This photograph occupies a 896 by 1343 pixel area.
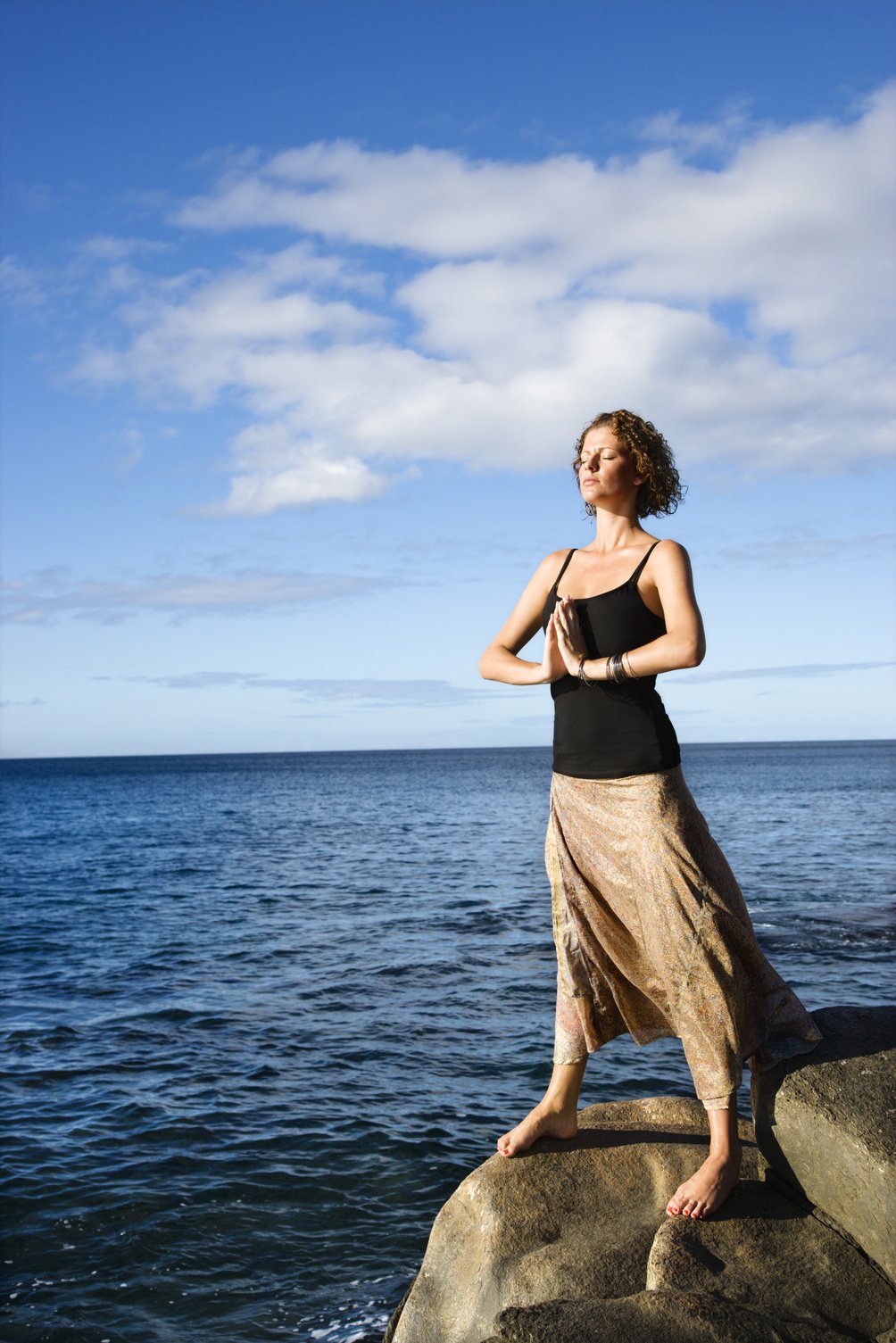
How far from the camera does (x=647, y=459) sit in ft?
17.4

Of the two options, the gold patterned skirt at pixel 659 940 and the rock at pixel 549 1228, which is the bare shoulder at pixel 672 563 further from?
the rock at pixel 549 1228

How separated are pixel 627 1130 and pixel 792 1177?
0.99 metres

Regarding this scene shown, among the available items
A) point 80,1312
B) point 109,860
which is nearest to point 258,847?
point 109,860

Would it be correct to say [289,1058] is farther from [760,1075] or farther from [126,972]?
[760,1075]

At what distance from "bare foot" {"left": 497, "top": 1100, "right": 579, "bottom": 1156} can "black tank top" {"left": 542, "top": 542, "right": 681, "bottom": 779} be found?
1.78 meters

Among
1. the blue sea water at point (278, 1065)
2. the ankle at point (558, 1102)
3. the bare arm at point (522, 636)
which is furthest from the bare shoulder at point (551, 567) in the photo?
the blue sea water at point (278, 1065)

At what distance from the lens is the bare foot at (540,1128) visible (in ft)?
17.9

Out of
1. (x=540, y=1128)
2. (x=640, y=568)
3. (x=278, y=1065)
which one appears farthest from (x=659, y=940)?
(x=278, y=1065)

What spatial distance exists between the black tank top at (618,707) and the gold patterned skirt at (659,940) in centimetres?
9

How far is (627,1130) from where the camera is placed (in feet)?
19.1

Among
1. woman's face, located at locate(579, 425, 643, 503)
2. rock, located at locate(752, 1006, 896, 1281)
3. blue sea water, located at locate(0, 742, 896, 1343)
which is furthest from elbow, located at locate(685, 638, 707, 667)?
blue sea water, located at locate(0, 742, 896, 1343)

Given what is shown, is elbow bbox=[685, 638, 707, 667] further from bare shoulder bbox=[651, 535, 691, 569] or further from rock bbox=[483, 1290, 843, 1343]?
rock bbox=[483, 1290, 843, 1343]

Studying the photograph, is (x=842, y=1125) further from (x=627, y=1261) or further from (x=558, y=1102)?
(x=558, y=1102)

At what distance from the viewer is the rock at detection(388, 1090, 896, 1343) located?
13.1 feet
